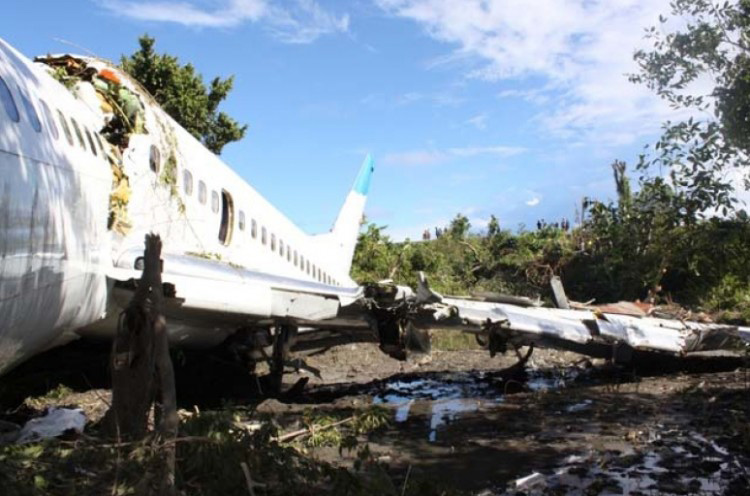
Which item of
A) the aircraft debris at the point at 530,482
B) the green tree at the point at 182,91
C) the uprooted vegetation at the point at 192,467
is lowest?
the aircraft debris at the point at 530,482

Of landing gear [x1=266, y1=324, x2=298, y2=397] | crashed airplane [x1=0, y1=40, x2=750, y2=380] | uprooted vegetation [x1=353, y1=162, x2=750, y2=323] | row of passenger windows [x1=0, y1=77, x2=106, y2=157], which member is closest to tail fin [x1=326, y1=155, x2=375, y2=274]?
uprooted vegetation [x1=353, y1=162, x2=750, y2=323]

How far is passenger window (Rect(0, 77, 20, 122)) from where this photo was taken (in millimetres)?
4367

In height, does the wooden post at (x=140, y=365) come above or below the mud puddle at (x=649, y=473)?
above

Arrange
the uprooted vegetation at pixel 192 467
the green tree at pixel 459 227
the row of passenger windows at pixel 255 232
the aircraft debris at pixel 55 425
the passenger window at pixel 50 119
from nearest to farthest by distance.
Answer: the uprooted vegetation at pixel 192 467 → the passenger window at pixel 50 119 → the aircraft debris at pixel 55 425 → the row of passenger windows at pixel 255 232 → the green tree at pixel 459 227

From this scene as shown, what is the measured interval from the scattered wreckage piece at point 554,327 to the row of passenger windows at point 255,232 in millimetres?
2688

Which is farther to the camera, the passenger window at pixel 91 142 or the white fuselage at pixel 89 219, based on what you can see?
the passenger window at pixel 91 142

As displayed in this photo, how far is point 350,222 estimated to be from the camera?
21.6 metres

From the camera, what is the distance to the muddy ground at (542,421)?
5.90 metres

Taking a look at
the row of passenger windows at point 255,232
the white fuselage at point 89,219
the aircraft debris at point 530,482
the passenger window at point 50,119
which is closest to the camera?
the white fuselage at point 89,219

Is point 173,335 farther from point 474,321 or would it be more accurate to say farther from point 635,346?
point 635,346

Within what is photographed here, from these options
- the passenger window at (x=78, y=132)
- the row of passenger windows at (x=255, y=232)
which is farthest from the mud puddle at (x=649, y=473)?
the row of passenger windows at (x=255, y=232)

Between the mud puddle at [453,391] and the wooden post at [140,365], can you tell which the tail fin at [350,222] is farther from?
the wooden post at [140,365]

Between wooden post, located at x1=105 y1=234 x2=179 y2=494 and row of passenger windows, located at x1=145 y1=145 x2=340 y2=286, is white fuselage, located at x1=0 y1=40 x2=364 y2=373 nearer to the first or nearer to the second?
row of passenger windows, located at x1=145 y1=145 x2=340 y2=286

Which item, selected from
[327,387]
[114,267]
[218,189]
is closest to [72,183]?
[114,267]
